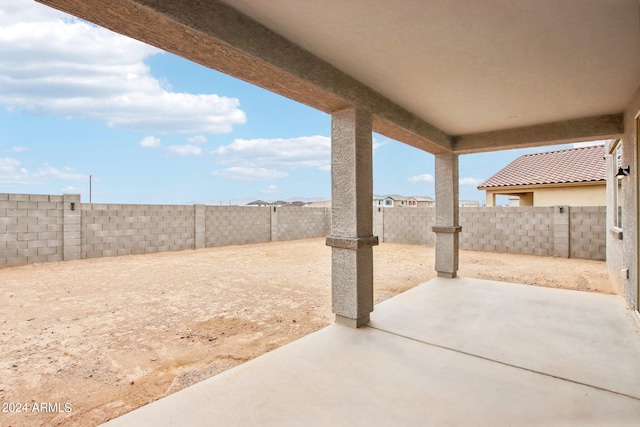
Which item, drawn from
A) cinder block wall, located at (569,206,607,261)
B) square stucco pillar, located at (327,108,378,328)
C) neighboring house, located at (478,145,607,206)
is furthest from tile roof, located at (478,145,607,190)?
square stucco pillar, located at (327,108,378,328)

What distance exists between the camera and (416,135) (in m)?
4.20

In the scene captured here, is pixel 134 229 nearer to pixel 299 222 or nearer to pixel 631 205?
pixel 299 222

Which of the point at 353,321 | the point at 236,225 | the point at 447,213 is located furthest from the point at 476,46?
the point at 236,225

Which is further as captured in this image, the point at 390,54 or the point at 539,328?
the point at 539,328

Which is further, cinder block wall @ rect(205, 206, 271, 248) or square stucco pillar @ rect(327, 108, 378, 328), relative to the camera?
cinder block wall @ rect(205, 206, 271, 248)

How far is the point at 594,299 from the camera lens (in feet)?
13.6

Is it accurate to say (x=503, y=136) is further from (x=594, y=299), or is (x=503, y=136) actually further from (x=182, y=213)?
(x=182, y=213)

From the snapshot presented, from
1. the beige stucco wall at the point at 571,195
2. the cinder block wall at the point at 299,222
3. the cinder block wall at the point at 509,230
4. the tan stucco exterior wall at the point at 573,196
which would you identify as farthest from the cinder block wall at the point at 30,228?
the tan stucco exterior wall at the point at 573,196

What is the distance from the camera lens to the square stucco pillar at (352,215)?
305cm

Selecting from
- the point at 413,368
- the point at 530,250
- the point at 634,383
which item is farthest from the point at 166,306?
the point at 530,250

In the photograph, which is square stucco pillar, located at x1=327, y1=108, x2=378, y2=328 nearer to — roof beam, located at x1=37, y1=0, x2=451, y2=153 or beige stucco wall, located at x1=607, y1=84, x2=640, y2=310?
roof beam, located at x1=37, y1=0, x2=451, y2=153

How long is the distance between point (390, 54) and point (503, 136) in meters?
3.28

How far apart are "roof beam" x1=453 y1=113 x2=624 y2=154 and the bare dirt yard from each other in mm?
2637

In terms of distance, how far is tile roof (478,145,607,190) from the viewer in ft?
37.0
